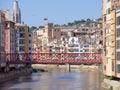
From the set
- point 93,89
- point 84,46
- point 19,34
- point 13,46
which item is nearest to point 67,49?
point 84,46

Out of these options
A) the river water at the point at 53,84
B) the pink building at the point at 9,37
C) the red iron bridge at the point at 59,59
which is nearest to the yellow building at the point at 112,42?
the river water at the point at 53,84

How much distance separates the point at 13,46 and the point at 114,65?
41364mm

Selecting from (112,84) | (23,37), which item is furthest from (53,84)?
(23,37)

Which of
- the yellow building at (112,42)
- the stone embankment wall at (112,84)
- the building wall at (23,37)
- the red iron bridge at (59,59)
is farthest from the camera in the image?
the building wall at (23,37)

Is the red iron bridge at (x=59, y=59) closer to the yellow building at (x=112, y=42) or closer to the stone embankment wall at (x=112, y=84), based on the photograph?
the yellow building at (x=112, y=42)

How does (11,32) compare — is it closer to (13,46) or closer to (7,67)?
(13,46)

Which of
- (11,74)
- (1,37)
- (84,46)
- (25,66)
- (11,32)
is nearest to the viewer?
(1,37)

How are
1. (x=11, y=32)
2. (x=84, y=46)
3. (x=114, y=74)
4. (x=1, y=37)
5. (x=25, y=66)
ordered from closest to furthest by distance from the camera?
1. (x=114, y=74)
2. (x=1, y=37)
3. (x=11, y=32)
4. (x=25, y=66)
5. (x=84, y=46)

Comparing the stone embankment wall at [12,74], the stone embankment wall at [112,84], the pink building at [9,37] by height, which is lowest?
the stone embankment wall at [12,74]

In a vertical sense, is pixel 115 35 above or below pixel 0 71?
above

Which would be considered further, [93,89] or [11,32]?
[11,32]

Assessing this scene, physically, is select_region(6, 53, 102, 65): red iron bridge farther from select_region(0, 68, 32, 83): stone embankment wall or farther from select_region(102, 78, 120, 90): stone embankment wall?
select_region(102, 78, 120, 90): stone embankment wall

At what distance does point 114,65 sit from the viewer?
46.8 m

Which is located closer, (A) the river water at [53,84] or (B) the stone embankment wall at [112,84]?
(B) the stone embankment wall at [112,84]
